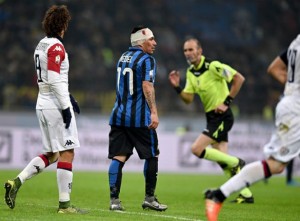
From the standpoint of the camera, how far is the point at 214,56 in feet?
82.5

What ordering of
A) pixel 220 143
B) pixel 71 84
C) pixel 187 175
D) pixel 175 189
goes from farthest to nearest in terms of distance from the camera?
pixel 71 84 < pixel 187 175 < pixel 175 189 < pixel 220 143

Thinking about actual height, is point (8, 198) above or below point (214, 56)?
below

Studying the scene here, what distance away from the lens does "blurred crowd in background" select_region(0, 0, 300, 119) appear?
22.1 metres

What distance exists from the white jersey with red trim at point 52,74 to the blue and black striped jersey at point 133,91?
3.35 feet

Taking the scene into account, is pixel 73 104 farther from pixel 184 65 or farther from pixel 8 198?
pixel 184 65

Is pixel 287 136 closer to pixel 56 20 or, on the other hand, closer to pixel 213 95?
pixel 56 20

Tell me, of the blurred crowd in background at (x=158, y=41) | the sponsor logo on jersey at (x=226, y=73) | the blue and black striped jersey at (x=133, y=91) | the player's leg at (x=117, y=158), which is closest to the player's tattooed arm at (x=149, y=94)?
the blue and black striped jersey at (x=133, y=91)

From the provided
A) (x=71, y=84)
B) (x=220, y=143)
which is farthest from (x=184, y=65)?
(x=220, y=143)

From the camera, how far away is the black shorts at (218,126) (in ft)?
40.4

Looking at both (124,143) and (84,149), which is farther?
(84,149)

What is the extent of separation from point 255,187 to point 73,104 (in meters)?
7.99

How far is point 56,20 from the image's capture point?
8812 millimetres

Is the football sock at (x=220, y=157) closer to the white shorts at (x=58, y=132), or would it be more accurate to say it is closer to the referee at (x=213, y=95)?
the referee at (x=213, y=95)

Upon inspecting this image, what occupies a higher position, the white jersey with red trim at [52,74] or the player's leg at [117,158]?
the white jersey with red trim at [52,74]
